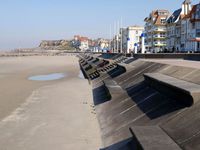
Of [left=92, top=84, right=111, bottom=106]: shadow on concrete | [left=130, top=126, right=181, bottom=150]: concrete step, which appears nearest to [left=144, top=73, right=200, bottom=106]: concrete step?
[left=130, top=126, right=181, bottom=150]: concrete step

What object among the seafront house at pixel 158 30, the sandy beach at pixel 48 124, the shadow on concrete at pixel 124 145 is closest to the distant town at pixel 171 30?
the seafront house at pixel 158 30

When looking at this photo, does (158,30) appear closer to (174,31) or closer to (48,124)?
(174,31)

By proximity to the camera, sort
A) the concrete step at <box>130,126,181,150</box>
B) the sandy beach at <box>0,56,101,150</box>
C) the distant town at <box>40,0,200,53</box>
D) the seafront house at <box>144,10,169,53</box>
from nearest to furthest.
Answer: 1. the concrete step at <box>130,126,181,150</box>
2. the sandy beach at <box>0,56,101,150</box>
3. the distant town at <box>40,0,200,53</box>
4. the seafront house at <box>144,10,169,53</box>

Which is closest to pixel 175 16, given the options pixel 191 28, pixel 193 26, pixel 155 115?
pixel 191 28

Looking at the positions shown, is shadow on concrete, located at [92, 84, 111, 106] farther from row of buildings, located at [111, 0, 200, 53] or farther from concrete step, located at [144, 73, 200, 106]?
row of buildings, located at [111, 0, 200, 53]

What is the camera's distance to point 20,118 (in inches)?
530

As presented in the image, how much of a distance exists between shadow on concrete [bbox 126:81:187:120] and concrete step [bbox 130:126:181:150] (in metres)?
1.77

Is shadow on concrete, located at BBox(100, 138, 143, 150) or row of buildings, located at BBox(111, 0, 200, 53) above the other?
row of buildings, located at BBox(111, 0, 200, 53)

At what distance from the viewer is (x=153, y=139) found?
6.52 metres

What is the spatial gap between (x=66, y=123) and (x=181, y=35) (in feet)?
219

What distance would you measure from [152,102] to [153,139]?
4.46 meters

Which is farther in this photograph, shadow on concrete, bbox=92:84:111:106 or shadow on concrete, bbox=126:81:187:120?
shadow on concrete, bbox=92:84:111:106

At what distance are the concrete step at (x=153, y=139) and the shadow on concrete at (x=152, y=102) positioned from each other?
5.81ft

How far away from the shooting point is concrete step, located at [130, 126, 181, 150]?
6.02m
